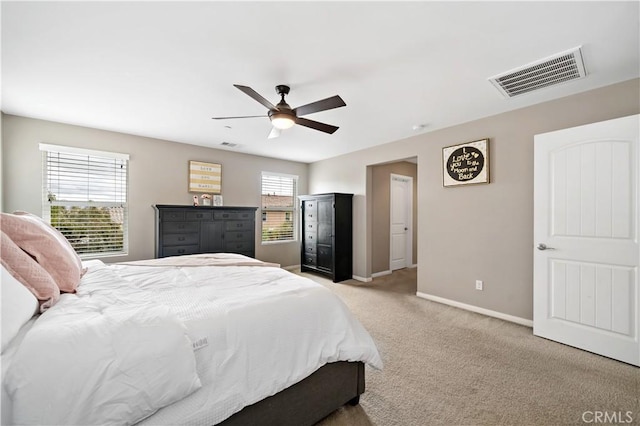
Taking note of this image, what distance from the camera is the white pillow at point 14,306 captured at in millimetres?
971

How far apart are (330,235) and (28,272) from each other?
13.5 ft

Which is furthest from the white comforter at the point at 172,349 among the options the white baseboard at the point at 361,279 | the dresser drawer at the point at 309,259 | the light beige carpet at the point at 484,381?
the dresser drawer at the point at 309,259

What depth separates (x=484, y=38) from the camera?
189 cm

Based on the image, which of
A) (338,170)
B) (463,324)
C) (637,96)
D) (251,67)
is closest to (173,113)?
(251,67)

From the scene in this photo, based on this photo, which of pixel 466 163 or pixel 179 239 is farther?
pixel 179 239

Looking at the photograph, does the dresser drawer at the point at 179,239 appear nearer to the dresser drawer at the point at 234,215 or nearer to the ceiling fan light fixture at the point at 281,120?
the dresser drawer at the point at 234,215

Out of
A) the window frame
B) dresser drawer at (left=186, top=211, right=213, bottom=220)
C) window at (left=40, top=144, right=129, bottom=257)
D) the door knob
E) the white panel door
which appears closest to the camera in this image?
the white panel door

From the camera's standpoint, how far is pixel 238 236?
4664 millimetres

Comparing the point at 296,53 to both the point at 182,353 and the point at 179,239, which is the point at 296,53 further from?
the point at 179,239

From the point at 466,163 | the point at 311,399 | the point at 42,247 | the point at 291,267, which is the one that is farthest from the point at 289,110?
the point at 291,267

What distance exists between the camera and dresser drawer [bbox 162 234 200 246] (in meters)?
3.98

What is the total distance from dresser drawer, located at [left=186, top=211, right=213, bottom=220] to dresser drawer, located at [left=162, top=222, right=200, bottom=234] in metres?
0.09

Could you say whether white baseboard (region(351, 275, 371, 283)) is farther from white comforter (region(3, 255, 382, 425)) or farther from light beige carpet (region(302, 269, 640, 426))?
white comforter (region(3, 255, 382, 425))

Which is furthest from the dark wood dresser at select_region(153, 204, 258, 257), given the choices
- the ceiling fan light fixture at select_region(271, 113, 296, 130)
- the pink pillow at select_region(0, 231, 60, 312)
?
the pink pillow at select_region(0, 231, 60, 312)
